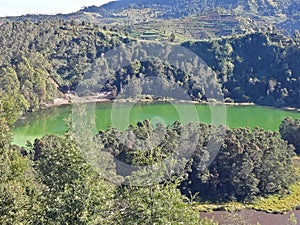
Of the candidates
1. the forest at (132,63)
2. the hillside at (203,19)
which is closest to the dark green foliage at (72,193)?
the forest at (132,63)

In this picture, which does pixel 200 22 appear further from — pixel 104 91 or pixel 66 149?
pixel 66 149

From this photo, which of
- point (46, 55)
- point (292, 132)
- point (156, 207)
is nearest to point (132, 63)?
point (46, 55)

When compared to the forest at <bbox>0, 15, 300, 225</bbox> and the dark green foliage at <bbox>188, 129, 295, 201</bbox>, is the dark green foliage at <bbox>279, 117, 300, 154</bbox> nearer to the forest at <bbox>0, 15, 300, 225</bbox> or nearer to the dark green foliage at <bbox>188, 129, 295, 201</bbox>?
the forest at <bbox>0, 15, 300, 225</bbox>

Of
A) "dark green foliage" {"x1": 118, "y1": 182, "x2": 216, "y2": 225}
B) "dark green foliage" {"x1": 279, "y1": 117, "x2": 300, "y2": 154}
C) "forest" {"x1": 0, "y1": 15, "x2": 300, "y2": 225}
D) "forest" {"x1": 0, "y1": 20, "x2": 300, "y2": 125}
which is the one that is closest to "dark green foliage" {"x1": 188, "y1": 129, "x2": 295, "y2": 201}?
"forest" {"x1": 0, "y1": 15, "x2": 300, "y2": 225}

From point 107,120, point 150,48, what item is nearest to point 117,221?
point 107,120

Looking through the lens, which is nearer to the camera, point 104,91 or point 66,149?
point 66,149

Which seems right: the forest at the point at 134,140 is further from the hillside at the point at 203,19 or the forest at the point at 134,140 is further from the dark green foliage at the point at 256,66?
the hillside at the point at 203,19

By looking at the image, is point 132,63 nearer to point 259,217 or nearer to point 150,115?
point 150,115
